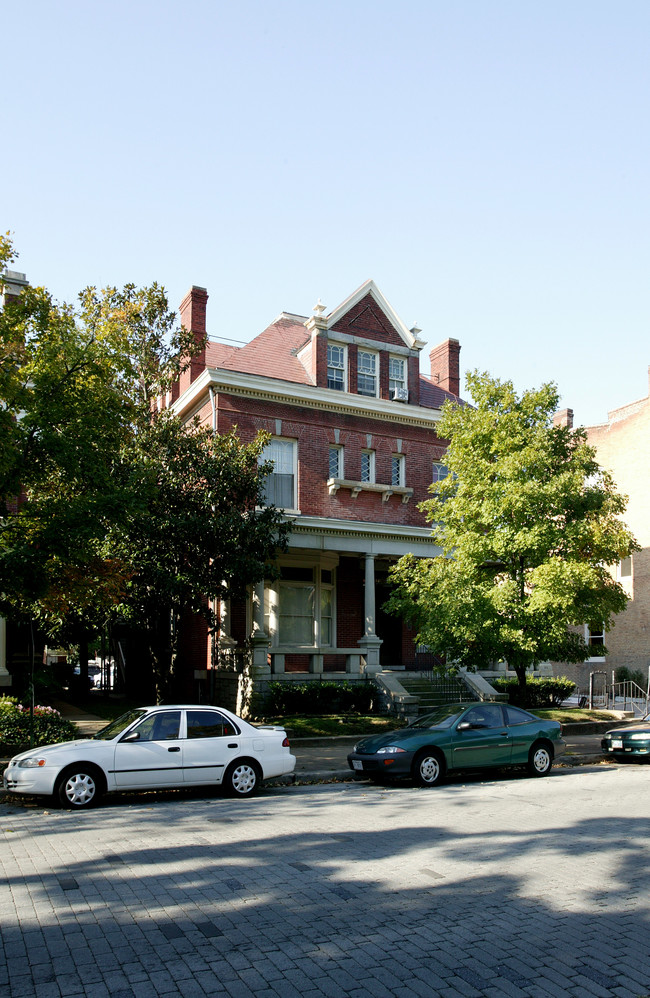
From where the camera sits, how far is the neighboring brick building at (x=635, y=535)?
33.3 metres

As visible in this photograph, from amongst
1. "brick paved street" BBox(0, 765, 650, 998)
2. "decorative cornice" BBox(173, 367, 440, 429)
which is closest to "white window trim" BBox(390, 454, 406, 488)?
"decorative cornice" BBox(173, 367, 440, 429)

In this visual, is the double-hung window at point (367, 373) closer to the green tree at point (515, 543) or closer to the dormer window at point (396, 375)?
the dormer window at point (396, 375)

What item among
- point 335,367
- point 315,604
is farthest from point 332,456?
point 315,604

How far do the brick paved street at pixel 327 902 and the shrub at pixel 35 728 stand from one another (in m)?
3.71

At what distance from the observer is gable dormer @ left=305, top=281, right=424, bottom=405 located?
25.7 metres

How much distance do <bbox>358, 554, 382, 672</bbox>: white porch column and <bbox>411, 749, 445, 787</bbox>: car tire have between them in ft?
31.9

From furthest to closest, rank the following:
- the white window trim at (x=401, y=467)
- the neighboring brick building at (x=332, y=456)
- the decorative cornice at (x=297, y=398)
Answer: the white window trim at (x=401, y=467)
the neighboring brick building at (x=332, y=456)
the decorative cornice at (x=297, y=398)

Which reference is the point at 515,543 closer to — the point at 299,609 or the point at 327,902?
the point at 299,609

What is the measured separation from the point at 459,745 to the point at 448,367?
19.2m

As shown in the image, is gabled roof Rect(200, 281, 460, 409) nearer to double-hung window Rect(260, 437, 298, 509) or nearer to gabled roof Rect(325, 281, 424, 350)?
gabled roof Rect(325, 281, 424, 350)

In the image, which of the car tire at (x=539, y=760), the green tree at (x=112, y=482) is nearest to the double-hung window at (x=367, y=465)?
the green tree at (x=112, y=482)

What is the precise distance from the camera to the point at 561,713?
2280 cm

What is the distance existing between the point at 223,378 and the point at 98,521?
9.48 m

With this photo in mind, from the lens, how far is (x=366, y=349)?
26562 millimetres
